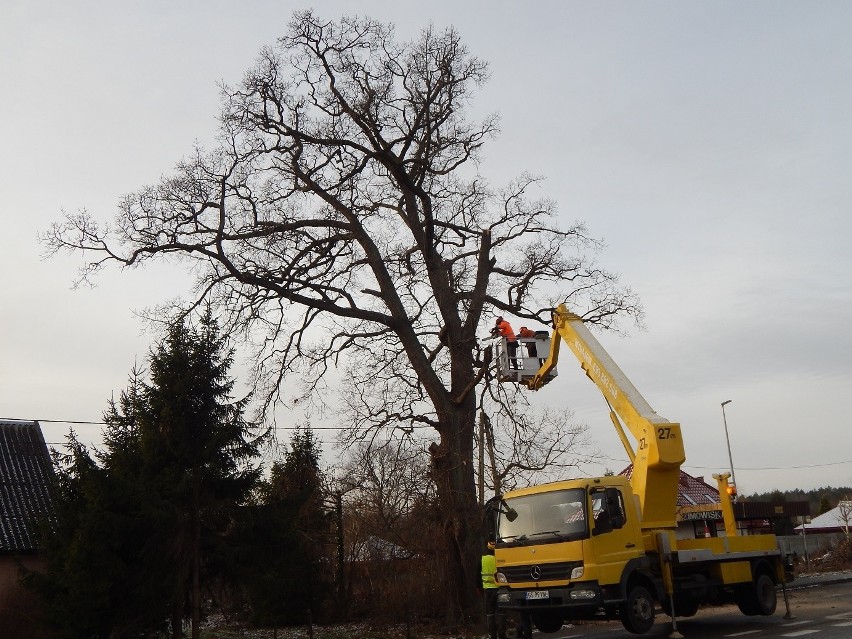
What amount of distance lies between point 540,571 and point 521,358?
16.2 feet

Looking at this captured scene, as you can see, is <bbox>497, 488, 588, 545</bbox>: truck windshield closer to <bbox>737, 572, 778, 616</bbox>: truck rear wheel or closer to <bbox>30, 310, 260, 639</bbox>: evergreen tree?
<bbox>737, 572, 778, 616</bbox>: truck rear wheel

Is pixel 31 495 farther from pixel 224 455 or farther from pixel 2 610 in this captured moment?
pixel 224 455

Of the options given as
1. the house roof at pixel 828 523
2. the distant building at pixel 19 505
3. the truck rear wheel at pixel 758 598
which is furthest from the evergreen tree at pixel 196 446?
the house roof at pixel 828 523

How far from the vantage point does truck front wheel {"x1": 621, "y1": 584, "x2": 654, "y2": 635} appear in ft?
43.1

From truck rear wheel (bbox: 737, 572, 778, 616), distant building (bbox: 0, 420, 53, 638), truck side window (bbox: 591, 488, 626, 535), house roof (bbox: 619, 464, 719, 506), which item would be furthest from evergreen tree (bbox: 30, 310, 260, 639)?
house roof (bbox: 619, 464, 719, 506)

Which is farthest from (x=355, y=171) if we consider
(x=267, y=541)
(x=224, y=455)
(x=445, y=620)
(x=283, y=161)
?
(x=445, y=620)

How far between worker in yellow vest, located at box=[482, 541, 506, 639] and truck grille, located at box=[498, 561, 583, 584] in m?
0.62

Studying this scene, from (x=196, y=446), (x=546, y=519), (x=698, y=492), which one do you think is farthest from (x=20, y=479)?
(x=698, y=492)

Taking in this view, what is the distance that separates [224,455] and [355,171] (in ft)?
26.8

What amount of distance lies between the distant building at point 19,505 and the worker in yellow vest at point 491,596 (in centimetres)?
992

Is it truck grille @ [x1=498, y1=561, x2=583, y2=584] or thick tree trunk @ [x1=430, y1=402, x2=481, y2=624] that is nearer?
truck grille @ [x1=498, y1=561, x2=583, y2=584]

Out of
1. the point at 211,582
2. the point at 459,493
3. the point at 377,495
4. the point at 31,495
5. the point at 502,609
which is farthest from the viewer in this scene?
the point at 31,495

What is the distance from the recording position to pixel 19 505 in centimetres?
2364

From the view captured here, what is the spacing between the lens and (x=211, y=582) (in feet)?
58.5
